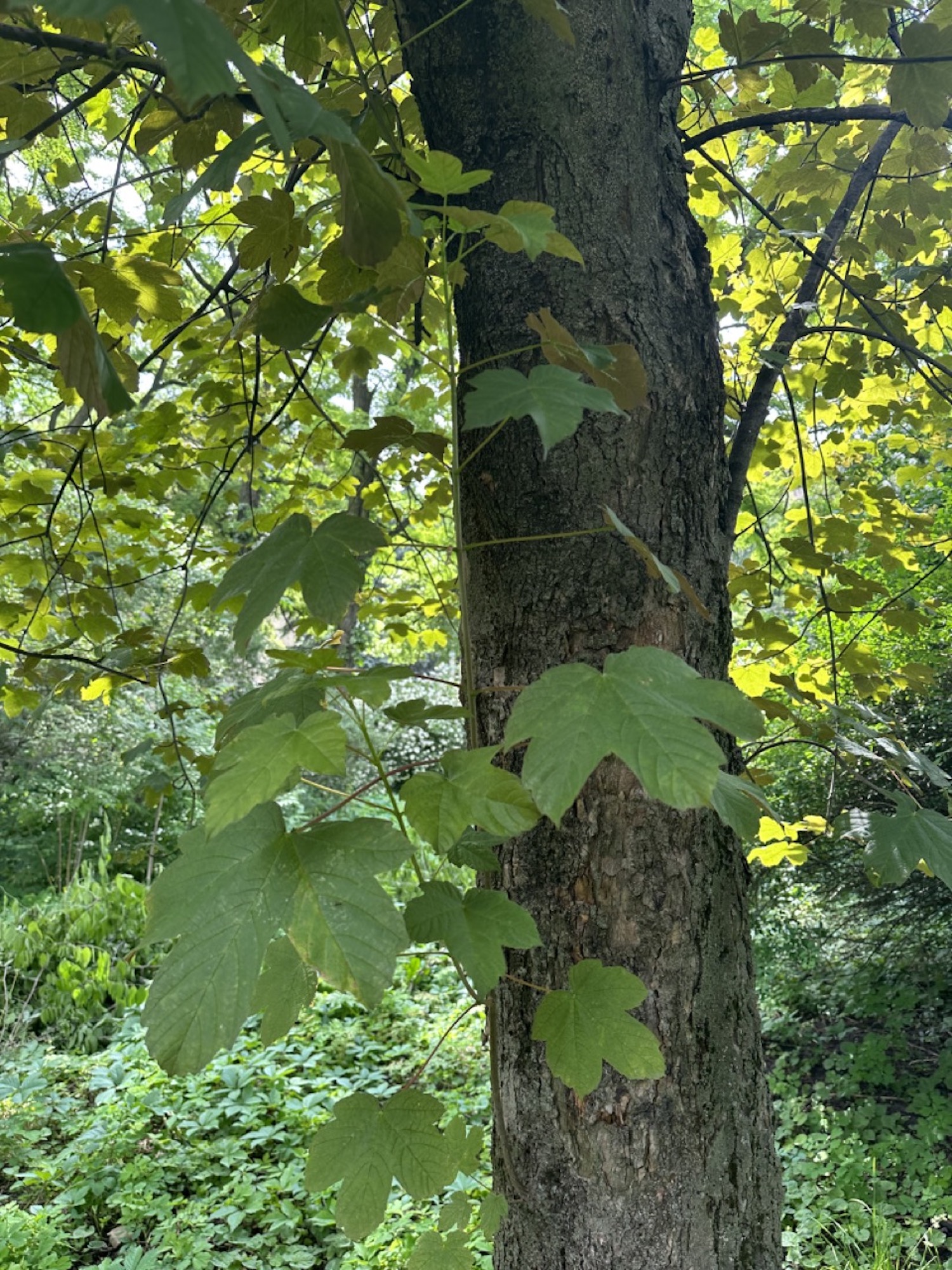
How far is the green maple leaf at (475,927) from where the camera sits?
0.81 metres

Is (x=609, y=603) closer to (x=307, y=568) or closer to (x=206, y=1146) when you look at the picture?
(x=307, y=568)

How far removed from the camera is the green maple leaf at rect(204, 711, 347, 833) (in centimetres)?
68

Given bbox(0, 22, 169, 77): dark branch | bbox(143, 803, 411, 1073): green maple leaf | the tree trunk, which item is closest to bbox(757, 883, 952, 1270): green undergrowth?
the tree trunk

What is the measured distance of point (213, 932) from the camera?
688 millimetres

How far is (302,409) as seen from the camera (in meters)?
2.80

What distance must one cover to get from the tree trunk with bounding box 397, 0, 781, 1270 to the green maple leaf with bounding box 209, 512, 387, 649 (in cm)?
21

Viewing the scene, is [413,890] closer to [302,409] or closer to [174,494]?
[302,409]

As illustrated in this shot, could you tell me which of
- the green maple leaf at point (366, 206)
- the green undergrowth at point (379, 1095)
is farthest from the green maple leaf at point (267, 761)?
the green undergrowth at point (379, 1095)

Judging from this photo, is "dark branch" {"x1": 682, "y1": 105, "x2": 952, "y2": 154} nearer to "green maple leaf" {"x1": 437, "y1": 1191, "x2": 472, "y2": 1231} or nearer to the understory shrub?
"green maple leaf" {"x1": 437, "y1": 1191, "x2": 472, "y2": 1231}

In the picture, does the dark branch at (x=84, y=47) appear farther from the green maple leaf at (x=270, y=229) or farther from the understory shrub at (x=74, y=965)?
the understory shrub at (x=74, y=965)

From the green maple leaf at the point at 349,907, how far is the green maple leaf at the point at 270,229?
2.68ft

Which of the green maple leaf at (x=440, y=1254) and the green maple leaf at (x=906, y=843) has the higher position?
the green maple leaf at (x=906, y=843)

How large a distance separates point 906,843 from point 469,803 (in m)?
0.70

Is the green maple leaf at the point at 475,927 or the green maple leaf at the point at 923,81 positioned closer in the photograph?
the green maple leaf at the point at 475,927
